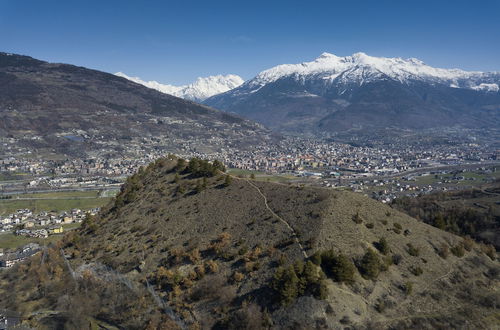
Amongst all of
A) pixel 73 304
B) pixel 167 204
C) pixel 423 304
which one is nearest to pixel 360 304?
pixel 423 304

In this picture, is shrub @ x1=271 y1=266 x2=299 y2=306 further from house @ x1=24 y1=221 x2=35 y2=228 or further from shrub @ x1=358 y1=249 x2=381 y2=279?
house @ x1=24 y1=221 x2=35 y2=228

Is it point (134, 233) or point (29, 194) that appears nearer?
point (134, 233)

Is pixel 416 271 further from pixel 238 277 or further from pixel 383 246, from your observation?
pixel 238 277

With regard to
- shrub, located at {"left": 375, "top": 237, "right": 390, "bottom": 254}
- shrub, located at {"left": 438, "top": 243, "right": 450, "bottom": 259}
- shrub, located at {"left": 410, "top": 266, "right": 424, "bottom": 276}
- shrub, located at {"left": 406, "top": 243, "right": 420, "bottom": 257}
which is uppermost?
shrub, located at {"left": 375, "top": 237, "right": 390, "bottom": 254}

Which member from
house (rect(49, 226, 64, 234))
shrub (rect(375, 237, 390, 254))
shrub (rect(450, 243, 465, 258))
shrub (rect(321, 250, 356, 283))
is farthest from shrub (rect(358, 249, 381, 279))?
house (rect(49, 226, 64, 234))

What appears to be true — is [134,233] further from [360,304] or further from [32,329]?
[360,304]

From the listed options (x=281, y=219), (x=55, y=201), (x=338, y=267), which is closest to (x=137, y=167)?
(x=55, y=201)
